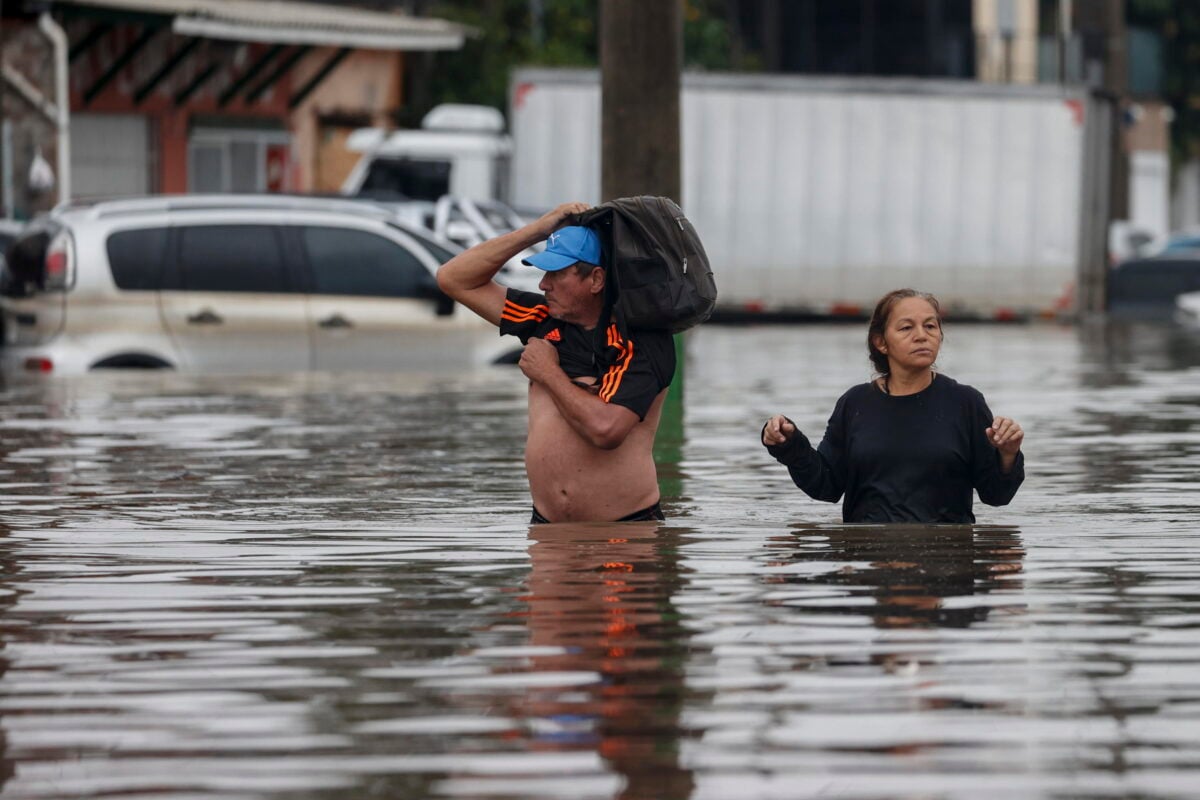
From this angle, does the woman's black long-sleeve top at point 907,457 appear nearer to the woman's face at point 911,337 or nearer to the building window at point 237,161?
the woman's face at point 911,337

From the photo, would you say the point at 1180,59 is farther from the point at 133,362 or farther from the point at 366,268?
the point at 133,362

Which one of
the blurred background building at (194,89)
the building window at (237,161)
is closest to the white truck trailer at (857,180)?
the blurred background building at (194,89)

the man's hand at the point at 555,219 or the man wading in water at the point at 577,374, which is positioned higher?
the man's hand at the point at 555,219

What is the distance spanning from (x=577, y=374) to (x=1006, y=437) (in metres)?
1.23

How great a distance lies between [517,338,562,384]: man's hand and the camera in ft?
25.8

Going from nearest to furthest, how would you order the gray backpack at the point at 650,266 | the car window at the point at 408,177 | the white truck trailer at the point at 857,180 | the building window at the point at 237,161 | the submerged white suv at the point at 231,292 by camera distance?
the gray backpack at the point at 650,266 < the submerged white suv at the point at 231,292 < the car window at the point at 408,177 < the white truck trailer at the point at 857,180 < the building window at the point at 237,161

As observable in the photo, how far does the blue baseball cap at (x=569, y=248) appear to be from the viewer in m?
7.72

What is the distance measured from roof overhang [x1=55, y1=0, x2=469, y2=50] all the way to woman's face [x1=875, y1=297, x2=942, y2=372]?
2147cm

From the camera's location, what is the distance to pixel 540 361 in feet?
25.8

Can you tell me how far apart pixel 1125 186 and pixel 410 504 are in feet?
117

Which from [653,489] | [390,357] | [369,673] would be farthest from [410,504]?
[390,357]

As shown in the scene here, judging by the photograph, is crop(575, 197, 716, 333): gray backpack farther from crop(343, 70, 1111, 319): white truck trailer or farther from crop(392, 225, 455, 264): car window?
crop(343, 70, 1111, 319): white truck trailer

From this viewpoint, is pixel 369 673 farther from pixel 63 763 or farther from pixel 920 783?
pixel 920 783

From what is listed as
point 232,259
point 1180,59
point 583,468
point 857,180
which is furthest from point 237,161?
point 1180,59
